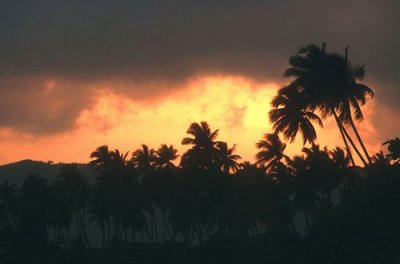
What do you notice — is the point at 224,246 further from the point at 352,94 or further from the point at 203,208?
the point at 203,208

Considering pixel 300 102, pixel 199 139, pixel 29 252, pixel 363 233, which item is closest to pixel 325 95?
pixel 300 102

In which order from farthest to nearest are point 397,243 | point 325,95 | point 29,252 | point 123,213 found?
point 123,213 → point 29,252 → point 325,95 → point 397,243

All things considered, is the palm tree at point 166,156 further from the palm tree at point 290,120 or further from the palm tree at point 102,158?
the palm tree at point 290,120

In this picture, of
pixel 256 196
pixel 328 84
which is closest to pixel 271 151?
pixel 256 196

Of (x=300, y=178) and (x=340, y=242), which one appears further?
(x=300, y=178)

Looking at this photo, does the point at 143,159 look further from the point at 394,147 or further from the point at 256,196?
the point at 394,147

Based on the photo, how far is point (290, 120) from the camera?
54.1 meters

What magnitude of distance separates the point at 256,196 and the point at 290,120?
23142 millimetres

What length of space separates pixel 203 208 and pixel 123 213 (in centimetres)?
1242

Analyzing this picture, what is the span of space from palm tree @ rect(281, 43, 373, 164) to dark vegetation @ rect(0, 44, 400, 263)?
0.08 meters

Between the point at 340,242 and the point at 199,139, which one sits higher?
the point at 199,139

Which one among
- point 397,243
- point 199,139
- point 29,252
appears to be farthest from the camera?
point 199,139

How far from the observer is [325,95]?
50500 millimetres

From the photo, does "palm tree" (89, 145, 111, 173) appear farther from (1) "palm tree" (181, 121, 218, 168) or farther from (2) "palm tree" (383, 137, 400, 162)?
(2) "palm tree" (383, 137, 400, 162)
